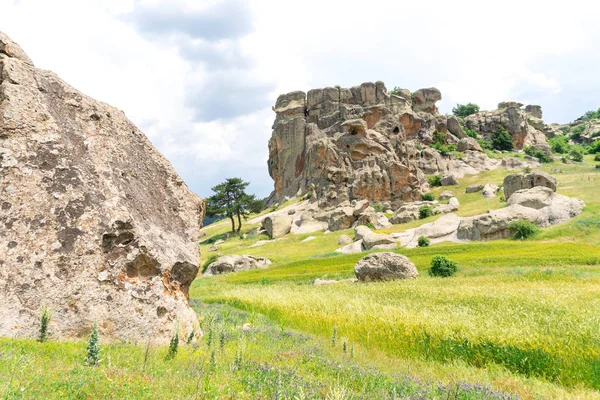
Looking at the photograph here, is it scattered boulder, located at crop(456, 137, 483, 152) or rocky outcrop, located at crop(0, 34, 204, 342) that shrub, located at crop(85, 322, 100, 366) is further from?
scattered boulder, located at crop(456, 137, 483, 152)

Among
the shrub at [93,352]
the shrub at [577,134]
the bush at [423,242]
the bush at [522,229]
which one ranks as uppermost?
the shrub at [577,134]

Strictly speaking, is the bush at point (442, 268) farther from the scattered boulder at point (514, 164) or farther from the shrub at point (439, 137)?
the shrub at point (439, 137)

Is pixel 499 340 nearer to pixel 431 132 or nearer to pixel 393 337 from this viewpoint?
pixel 393 337

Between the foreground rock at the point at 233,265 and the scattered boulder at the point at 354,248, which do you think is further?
the scattered boulder at the point at 354,248

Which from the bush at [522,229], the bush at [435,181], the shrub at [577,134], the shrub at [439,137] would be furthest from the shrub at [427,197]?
the shrub at [577,134]

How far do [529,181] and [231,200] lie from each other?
60663mm

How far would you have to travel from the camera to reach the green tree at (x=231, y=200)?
89688mm

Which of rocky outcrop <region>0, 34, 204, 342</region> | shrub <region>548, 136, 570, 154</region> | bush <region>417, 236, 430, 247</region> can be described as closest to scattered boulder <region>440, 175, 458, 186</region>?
bush <region>417, 236, 430, 247</region>

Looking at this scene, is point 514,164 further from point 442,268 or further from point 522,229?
point 442,268

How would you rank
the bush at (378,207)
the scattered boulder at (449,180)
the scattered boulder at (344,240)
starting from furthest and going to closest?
the scattered boulder at (449,180) → the bush at (378,207) → the scattered boulder at (344,240)

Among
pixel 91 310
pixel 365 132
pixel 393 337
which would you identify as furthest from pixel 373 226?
pixel 91 310

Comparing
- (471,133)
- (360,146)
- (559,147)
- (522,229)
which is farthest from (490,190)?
(559,147)

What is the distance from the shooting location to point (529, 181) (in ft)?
203

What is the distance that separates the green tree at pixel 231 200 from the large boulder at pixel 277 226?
10.9 metres
